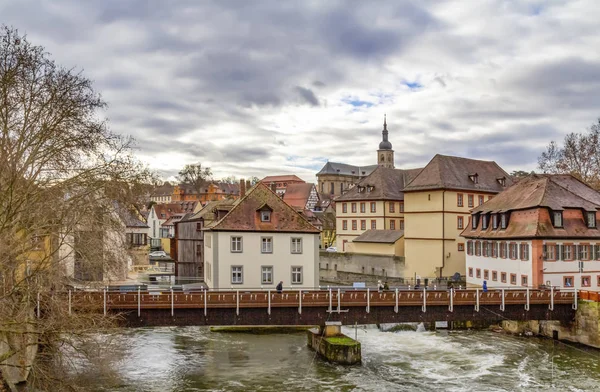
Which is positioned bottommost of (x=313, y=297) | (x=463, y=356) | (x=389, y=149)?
(x=463, y=356)

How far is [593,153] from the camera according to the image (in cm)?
5897

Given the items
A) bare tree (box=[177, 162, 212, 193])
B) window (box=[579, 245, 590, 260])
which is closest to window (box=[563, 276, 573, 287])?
window (box=[579, 245, 590, 260])

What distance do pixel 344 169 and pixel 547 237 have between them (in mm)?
125506

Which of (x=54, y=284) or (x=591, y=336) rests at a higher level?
(x=54, y=284)

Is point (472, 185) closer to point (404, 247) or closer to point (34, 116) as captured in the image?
point (404, 247)

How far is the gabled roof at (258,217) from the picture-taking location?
3775cm

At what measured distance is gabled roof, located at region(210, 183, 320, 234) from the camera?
124 feet

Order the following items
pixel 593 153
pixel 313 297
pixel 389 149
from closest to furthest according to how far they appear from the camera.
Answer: pixel 313 297
pixel 593 153
pixel 389 149

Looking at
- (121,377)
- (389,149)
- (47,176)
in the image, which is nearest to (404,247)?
(121,377)

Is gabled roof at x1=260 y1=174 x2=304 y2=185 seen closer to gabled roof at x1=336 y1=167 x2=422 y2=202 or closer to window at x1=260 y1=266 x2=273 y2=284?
gabled roof at x1=336 y1=167 x2=422 y2=202

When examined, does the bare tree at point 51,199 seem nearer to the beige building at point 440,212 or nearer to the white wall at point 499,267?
the white wall at point 499,267

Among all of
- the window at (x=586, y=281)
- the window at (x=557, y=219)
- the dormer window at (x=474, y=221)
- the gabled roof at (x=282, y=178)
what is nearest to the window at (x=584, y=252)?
the window at (x=586, y=281)

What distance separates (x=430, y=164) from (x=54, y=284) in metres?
42.1

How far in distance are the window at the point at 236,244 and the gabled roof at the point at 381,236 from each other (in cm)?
2418
